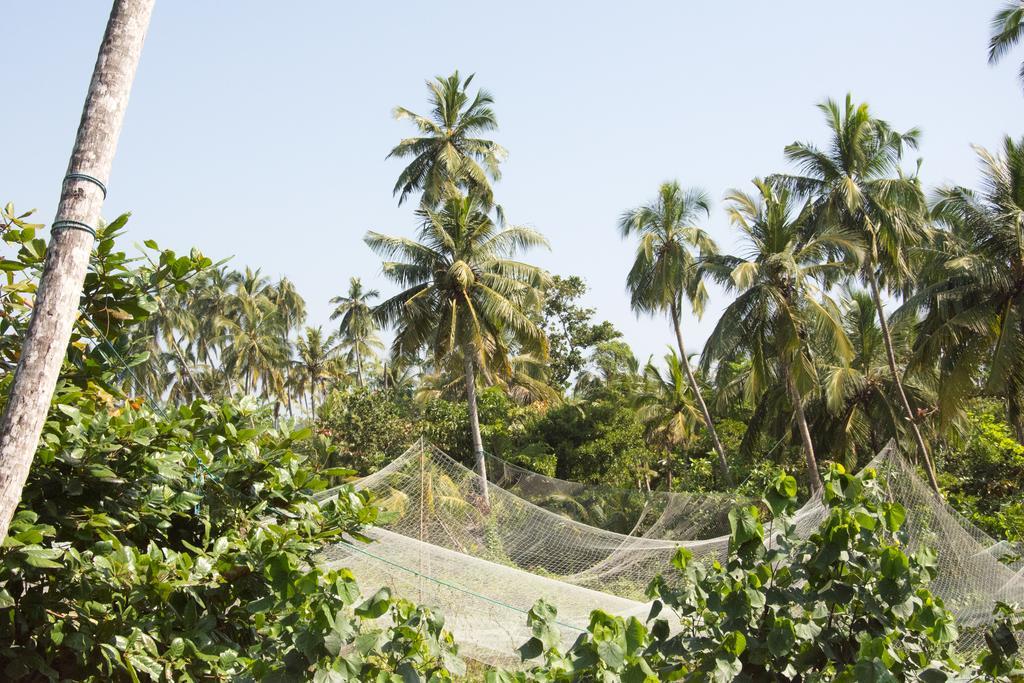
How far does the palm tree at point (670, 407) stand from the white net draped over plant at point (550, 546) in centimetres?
512

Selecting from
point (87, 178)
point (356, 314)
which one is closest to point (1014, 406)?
point (87, 178)

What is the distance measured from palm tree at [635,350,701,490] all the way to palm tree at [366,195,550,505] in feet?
15.8

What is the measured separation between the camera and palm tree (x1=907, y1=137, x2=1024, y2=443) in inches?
468

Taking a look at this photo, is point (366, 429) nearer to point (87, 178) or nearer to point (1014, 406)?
point (1014, 406)

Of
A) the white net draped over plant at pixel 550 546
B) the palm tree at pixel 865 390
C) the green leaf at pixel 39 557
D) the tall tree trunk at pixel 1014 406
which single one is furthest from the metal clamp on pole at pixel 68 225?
A: the palm tree at pixel 865 390

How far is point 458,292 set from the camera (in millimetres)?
16609

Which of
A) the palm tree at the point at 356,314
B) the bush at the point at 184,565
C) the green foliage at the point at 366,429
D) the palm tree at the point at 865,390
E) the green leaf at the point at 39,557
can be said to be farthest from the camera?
the palm tree at the point at 356,314

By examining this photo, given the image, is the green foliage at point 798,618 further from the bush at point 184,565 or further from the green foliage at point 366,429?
the green foliage at point 366,429

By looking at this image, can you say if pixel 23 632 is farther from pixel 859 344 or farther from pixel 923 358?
pixel 859 344

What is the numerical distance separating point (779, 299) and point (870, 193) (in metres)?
2.69

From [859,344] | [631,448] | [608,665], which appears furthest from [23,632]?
[859,344]

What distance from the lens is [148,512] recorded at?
8.64 ft

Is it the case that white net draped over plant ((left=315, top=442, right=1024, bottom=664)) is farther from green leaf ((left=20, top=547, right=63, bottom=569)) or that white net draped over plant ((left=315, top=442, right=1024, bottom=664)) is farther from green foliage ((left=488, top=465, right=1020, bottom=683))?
green foliage ((left=488, top=465, right=1020, bottom=683))

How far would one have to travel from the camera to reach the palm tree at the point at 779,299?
15.1 metres
